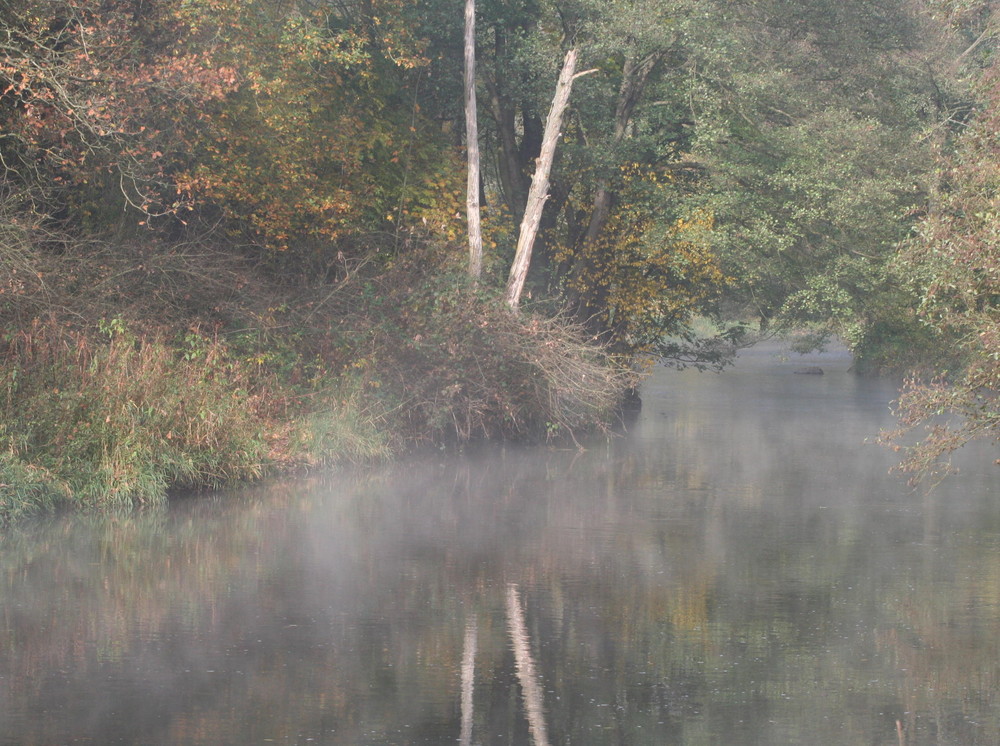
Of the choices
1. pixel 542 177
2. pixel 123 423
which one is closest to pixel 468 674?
pixel 123 423

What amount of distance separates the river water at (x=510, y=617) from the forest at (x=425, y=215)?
223cm

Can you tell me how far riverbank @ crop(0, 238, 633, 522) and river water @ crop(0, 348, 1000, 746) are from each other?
3.22 ft

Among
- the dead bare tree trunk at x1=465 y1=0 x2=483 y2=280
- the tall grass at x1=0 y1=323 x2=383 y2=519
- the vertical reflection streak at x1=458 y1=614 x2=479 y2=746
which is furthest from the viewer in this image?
the dead bare tree trunk at x1=465 y1=0 x2=483 y2=280

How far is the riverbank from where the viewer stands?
17.6 metres

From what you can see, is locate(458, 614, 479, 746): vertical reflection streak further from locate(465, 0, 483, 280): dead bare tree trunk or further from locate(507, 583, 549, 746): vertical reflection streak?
locate(465, 0, 483, 280): dead bare tree trunk

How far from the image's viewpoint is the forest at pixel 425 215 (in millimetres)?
17766

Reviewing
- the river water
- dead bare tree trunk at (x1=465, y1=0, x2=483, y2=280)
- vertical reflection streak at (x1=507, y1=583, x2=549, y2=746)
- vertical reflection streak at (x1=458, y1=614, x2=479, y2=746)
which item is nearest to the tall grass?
the river water

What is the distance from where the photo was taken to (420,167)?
30000mm

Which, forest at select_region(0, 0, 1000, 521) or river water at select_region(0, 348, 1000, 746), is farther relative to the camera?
forest at select_region(0, 0, 1000, 521)

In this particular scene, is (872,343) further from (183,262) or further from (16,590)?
(16,590)

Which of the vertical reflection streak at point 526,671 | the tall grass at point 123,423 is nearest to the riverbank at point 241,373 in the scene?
the tall grass at point 123,423

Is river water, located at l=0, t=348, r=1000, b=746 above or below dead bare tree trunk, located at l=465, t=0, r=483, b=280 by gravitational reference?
below

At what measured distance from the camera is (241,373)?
21.5 meters

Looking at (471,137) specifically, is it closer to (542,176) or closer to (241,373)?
(542,176)
